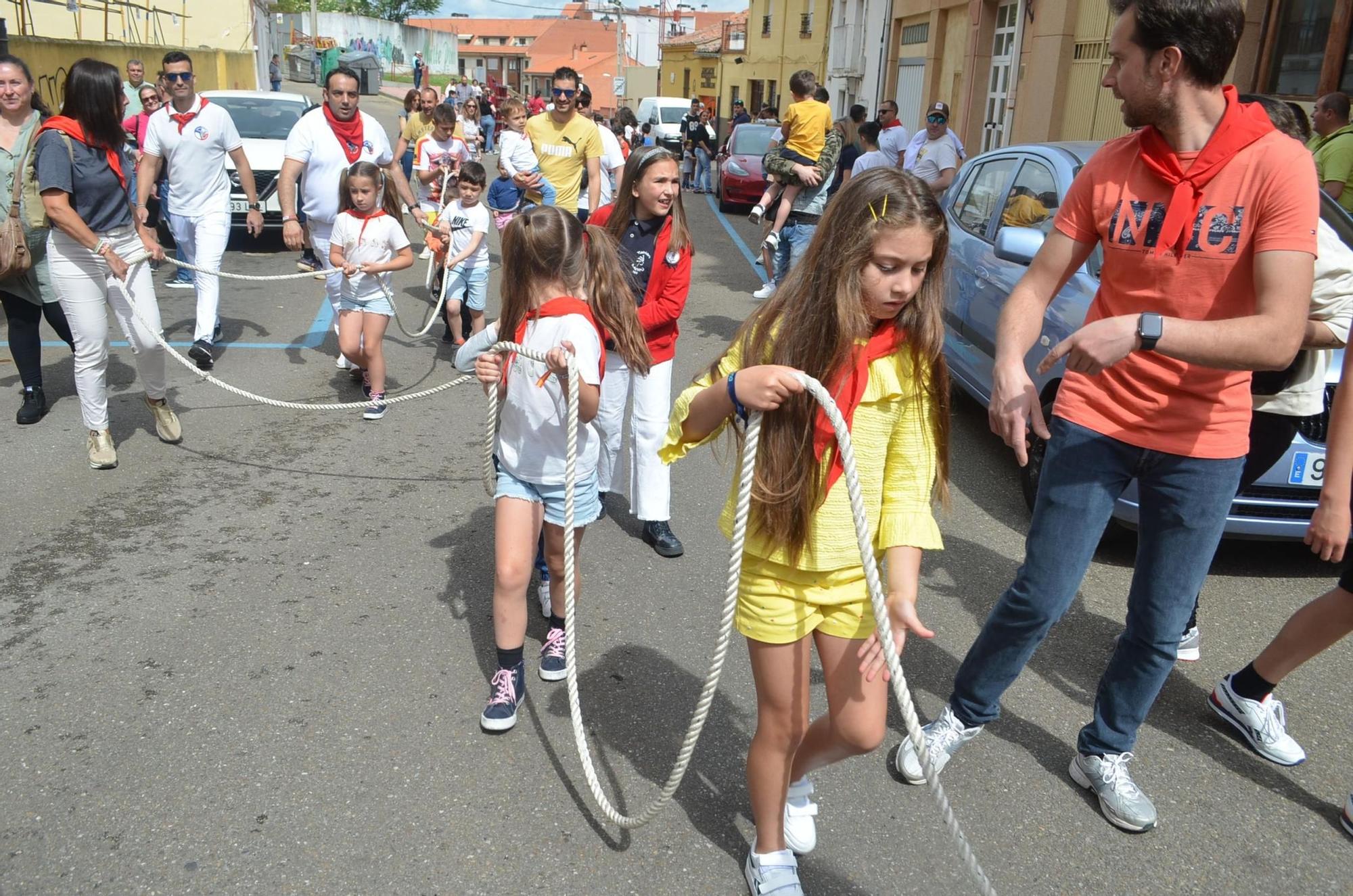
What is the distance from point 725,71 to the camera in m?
47.8

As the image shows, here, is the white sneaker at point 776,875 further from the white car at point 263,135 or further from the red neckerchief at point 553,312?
the white car at point 263,135

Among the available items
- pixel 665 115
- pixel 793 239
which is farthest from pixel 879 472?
pixel 665 115

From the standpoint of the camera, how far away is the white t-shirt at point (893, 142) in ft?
45.1

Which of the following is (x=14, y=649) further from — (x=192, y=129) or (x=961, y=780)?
(x=192, y=129)

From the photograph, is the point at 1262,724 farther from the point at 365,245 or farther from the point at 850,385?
the point at 365,245

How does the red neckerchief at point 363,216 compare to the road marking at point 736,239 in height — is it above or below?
above

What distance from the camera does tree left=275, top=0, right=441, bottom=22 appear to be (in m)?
101

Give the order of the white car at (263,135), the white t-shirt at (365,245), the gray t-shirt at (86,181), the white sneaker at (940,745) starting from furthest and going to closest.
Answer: the white car at (263,135), the white t-shirt at (365,245), the gray t-shirt at (86,181), the white sneaker at (940,745)

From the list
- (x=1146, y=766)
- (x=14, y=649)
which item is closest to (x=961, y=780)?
(x=1146, y=766)

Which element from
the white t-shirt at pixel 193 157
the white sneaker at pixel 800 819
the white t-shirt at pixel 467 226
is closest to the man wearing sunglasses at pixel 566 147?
the white t-shirt at pixel 467 226

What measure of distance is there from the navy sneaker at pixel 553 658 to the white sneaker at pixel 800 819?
1.12 metres

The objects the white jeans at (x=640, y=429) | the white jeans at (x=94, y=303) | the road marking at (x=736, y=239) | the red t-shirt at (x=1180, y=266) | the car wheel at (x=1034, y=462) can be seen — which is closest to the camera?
the red t-shirt at (x=1180, y=266)

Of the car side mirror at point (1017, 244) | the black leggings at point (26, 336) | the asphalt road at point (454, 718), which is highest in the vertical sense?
the car side mirror at point (1017, 244)

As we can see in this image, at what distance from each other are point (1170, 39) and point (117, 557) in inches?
170
